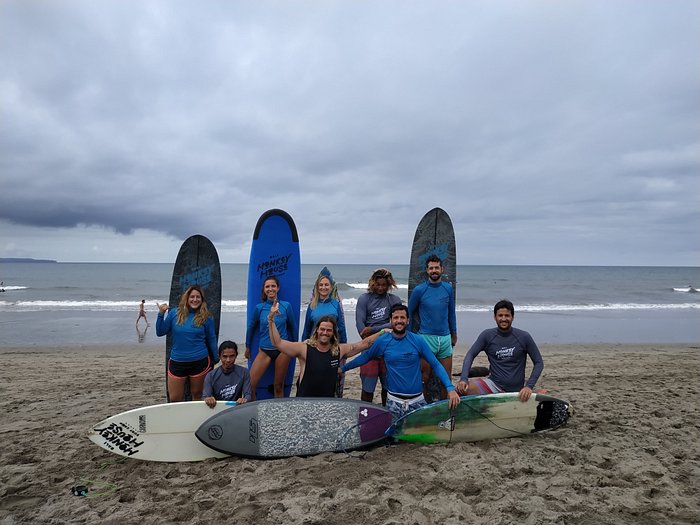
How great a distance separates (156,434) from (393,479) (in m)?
2.01

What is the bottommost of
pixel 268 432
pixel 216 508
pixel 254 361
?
pixel 216 508

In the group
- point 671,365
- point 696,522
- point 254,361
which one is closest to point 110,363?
point 254,361

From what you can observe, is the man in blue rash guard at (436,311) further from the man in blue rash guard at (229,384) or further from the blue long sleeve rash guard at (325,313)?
the man in blue rash guard at (229,384)

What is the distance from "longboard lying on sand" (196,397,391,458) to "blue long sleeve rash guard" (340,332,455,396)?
29 centimetres

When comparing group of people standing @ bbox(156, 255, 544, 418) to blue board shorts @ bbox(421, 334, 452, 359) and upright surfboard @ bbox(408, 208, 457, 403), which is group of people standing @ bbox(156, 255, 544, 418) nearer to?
blue board shorts @ bbox(421, 334, 452, 359)

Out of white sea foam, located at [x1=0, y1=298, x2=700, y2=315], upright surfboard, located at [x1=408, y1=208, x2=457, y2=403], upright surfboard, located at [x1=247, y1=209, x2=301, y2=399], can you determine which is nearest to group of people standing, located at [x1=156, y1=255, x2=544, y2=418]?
upright surfboard, located at [x1=247, y1=209, x2=301, y2=399]

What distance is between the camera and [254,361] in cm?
459

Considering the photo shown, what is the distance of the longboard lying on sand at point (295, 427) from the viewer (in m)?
3.60

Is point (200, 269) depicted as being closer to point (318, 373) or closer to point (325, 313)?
point (325, 313)

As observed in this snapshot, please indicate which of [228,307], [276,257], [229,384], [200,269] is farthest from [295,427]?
[228,307]

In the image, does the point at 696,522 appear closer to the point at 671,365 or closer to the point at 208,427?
the point at 208,427

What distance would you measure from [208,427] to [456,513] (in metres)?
2.06

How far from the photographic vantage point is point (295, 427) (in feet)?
12.0

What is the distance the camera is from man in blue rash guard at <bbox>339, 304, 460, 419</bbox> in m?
3.65
